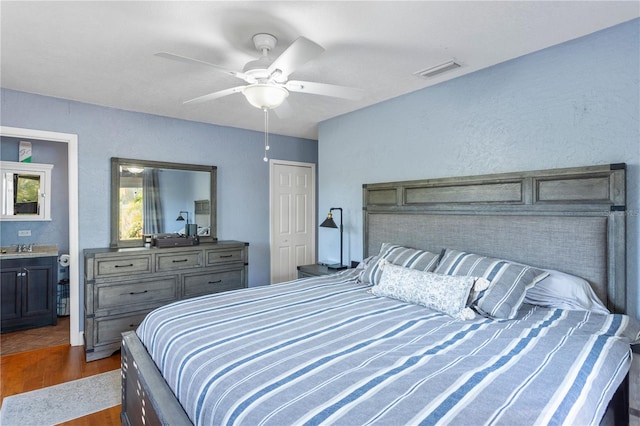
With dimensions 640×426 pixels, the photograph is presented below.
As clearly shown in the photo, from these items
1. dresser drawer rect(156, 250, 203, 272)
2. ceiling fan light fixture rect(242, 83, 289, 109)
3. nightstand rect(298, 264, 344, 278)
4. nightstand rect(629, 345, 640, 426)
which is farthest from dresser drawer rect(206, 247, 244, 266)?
nightstand rect(629, 345, 640, 426)

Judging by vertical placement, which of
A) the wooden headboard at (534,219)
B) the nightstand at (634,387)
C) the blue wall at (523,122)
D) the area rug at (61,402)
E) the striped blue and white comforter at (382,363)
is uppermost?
the blue wall at (523,122)

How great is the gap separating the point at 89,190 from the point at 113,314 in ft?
A: 4.31

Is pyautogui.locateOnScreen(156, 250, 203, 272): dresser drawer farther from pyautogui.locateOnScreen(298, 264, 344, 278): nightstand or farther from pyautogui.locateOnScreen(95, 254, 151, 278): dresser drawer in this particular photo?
pyautogui.locateOnScreen(298, 264, 344, 278): nightstand

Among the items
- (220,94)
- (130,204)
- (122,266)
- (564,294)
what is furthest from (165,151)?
(564,294)

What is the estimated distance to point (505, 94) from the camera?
8.25 ft

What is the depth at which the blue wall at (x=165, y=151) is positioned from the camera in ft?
10.7

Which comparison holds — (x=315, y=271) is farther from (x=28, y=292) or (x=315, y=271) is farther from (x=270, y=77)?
(x=28, y=292)

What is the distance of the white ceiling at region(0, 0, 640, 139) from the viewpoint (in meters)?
1.83

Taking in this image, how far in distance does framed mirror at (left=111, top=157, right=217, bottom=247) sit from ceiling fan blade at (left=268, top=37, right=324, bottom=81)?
253 centimetres

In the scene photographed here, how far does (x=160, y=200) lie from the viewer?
3.86 meters

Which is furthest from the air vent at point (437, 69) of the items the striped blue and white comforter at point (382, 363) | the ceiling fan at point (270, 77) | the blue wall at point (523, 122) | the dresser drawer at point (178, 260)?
the dresser drawer at point (178, 260)

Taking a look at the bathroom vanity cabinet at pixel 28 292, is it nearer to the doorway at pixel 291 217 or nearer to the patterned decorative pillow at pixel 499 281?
the doorway at pixel 291 217

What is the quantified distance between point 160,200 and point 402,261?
2839 mm

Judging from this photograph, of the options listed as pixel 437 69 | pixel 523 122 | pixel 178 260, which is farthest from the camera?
pixel 178 260
